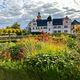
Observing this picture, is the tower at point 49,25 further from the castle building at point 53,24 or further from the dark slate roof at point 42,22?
the dark slate roof at point 42,22

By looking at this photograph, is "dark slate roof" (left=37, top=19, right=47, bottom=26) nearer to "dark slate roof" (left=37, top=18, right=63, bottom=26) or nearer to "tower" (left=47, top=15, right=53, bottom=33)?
"dark slate roof" (left=37, top=18, right=63, bottom=26)

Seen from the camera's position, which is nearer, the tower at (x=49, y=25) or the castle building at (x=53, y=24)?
the castle building at (x=53, y=24)

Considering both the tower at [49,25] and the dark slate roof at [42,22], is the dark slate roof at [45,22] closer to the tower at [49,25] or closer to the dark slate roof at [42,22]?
the dark slate roof at [42,22]

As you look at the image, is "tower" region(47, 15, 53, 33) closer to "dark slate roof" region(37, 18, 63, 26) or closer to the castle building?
the castle building

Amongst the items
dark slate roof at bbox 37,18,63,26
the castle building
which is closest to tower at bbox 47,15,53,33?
the castle building

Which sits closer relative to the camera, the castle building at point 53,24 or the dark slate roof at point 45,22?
the castle building at point 53,24

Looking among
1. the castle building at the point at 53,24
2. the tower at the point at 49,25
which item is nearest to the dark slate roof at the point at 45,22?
the castle building at the point at 53,24

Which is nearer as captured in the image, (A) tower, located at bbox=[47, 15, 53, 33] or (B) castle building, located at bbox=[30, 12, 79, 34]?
(B) castle building, located at bbox=[30, 12, 79, 34]

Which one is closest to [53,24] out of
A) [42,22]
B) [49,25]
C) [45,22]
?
[49,25]

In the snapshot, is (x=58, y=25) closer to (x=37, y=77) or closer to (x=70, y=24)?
(x=70, y=24)

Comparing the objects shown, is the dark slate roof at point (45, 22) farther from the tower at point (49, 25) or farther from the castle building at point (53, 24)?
the tower at point (49, 25)

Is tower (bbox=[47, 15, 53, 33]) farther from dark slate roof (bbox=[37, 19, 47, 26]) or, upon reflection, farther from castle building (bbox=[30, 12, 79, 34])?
dark slate roof (bbox=[37, 19, 47, 26])

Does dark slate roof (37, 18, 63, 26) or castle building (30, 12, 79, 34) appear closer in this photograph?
castle building (30, 12, 79, 34)

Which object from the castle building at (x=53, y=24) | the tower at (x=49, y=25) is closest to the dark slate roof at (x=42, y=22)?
the castle building at (x=53, y=24)
